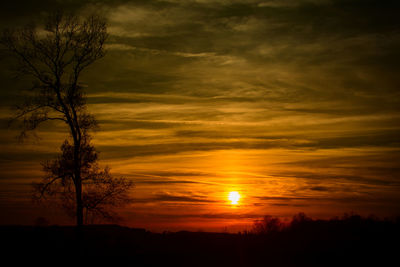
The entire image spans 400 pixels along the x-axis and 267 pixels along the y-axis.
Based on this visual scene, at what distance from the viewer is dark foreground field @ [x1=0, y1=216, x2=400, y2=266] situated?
23.5 meters

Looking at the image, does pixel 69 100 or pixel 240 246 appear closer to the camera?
pixel 69 100

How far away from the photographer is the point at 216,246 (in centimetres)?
2730

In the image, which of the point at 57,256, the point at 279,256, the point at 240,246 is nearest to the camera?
the point at 57,256

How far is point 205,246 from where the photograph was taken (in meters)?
27.3

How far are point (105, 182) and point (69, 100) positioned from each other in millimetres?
4960

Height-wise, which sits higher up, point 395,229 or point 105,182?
point 105,182

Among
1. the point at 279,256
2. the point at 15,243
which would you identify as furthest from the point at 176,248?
the point at 15,243

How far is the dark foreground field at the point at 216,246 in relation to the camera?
23.5 meters

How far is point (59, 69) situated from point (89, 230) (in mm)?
Result: 11021

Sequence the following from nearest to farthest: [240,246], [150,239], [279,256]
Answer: [279,256]
[240,246]
[150,239]

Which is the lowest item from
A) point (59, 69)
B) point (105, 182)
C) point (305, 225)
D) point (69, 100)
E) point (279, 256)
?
point (279, 256)

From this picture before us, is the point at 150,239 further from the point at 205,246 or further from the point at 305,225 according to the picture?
the point at 305,225

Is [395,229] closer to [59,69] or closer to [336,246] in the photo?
[336,246]

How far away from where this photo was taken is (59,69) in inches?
939
